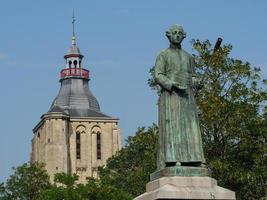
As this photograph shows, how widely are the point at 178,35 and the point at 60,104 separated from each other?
108 m

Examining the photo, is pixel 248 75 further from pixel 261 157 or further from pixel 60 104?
pixel 60 104

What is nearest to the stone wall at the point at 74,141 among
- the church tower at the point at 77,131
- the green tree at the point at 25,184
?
the church tower at the point at 77,131

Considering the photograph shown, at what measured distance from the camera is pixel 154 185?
12.8 metres

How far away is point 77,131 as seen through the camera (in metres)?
120

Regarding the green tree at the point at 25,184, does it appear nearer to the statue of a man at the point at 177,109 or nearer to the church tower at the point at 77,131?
the statue of a man at the point at 177,109

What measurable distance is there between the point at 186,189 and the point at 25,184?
4582cm

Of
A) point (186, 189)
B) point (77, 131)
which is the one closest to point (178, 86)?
point (186, 189)

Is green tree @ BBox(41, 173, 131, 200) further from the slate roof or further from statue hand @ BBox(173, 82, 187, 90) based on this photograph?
the slate roof

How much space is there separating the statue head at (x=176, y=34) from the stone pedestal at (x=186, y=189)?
256 cm

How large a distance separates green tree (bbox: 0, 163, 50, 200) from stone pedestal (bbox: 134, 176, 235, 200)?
44.8 meters

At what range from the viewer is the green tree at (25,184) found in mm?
56969

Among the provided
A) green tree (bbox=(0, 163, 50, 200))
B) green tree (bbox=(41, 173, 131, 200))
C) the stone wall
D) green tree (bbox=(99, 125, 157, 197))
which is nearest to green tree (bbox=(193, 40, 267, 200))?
green tree (bbox=(99, 125, 157, 197))

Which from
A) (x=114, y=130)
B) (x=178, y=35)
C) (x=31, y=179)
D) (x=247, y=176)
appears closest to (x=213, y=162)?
(x=247, y=176)

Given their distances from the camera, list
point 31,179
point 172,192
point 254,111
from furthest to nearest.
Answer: point 31,179, point 254,111, point 172,192
